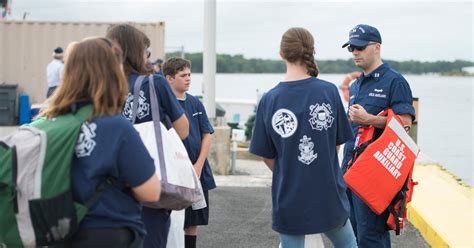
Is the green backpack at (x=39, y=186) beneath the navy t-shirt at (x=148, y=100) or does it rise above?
beneath

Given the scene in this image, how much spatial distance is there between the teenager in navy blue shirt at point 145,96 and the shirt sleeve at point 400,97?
6.10ft

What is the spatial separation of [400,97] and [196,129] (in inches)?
63.6

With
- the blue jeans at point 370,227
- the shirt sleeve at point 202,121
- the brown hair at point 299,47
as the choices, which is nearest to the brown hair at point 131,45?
the brown hair at point 299,47

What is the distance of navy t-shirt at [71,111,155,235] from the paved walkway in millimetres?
4154

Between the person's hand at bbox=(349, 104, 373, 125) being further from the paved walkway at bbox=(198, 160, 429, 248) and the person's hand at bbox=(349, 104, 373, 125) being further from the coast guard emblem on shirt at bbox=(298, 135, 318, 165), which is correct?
the paved walkway at bbox=(198, 160, 429, 248)

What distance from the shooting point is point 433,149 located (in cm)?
2583

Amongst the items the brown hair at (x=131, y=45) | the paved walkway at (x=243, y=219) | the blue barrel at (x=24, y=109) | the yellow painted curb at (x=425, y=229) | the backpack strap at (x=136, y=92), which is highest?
the brown hair at (x=131, y=45)

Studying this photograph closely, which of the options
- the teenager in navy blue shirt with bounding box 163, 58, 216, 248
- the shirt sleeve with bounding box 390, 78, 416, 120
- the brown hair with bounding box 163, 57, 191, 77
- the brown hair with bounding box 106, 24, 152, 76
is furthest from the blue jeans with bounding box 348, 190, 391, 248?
the brown hair with bounding box 106, 24, 152, 76

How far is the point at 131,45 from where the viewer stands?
4.14 meters

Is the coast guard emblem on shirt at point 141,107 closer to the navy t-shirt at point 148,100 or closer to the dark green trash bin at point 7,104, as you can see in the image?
the navy t-shirt at point 148,100

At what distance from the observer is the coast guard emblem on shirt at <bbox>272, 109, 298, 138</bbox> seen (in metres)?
4.34

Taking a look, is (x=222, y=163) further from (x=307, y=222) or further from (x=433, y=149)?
(x=433, y=149)

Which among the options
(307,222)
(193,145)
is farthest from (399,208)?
(193,145)

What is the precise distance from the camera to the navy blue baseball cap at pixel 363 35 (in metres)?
5.54
